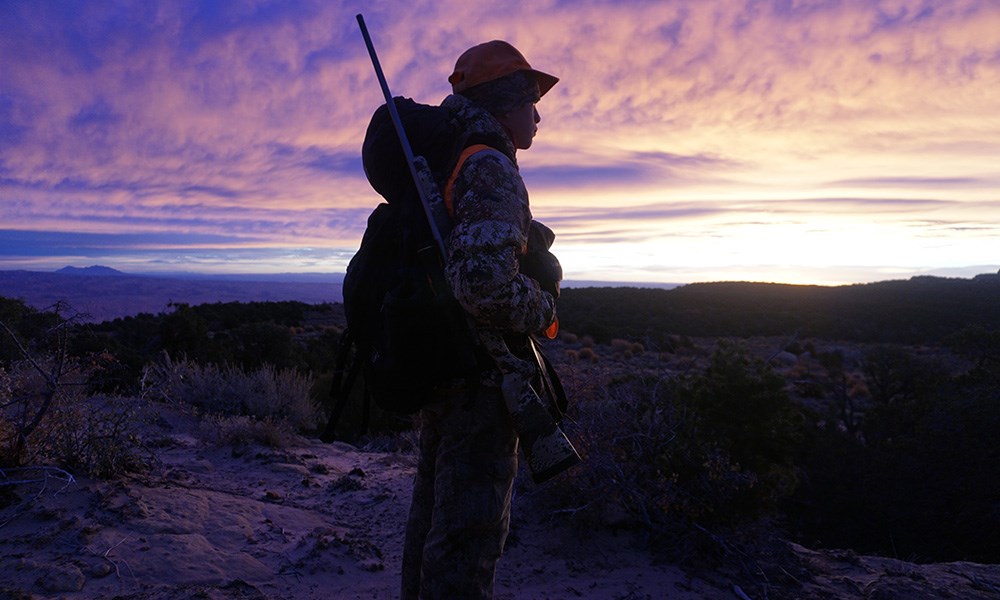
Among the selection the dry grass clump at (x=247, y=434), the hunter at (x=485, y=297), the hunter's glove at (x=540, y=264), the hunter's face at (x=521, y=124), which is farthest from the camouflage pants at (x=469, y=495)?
the dry grass clump at (x=247, y=434)

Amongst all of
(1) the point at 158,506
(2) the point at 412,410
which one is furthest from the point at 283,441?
(2) the point at 412,410

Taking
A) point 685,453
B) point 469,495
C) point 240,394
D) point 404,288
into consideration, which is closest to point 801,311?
point 240,394

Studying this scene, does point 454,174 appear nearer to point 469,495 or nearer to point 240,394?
point 469,495

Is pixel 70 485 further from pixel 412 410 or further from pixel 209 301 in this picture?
pixel 209 301

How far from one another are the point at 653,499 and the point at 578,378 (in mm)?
1227

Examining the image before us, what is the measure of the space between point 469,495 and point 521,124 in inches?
51.5

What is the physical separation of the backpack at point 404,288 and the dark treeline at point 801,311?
62.9 ft

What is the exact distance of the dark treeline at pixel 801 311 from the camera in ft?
80.1

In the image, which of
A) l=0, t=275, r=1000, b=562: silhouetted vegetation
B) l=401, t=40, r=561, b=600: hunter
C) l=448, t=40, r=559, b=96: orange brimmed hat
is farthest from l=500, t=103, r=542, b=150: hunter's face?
l=0, t=275, r=1000, b=562: silhouetted vegetation

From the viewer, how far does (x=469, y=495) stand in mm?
1946

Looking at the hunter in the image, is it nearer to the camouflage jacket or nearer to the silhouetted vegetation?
the camouflage jacket

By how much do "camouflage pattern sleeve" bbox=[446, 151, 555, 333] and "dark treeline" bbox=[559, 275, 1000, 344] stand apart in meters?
19.3

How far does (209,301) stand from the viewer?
31.6m

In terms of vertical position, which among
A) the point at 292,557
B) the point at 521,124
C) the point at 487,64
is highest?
the point at 487,64
